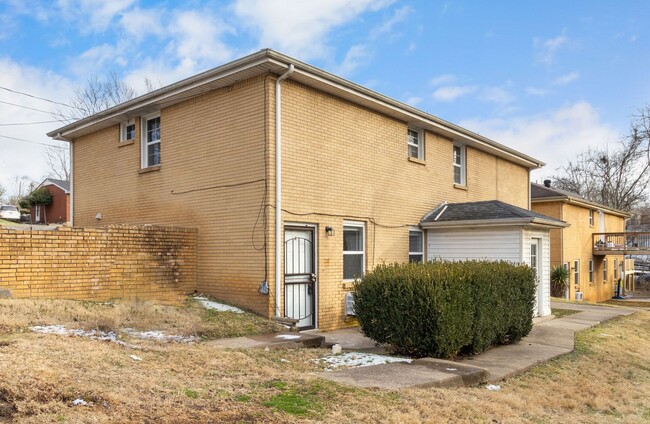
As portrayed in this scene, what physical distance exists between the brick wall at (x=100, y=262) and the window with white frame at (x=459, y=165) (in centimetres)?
928

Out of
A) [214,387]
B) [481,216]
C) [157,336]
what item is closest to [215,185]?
[157,336]

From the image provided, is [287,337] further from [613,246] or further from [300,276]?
[613,246]

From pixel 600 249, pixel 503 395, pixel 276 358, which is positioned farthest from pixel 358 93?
pixel 600 249

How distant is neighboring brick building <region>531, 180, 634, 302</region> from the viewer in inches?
1013

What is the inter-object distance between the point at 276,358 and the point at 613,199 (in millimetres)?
44077

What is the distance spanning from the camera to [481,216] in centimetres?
1388

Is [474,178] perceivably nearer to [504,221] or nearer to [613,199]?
[504,221]

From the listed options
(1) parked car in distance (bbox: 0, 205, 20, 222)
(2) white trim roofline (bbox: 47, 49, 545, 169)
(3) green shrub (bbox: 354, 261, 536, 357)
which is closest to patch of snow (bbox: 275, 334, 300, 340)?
(3) green shrub (bbox: 354, 261, 536, 357)

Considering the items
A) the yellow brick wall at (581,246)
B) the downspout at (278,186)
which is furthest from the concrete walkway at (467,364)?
the yellow brick wall at (581,246)

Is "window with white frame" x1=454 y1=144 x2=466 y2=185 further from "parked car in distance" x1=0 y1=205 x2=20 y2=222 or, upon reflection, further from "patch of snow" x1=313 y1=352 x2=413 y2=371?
"parked car in distance" x1=0 y1=205 x2=20 y2=222

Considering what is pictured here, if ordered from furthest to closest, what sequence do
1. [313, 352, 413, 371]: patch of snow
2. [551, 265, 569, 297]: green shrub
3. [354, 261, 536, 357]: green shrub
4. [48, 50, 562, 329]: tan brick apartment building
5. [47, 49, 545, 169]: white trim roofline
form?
[551, 265, 569, 297]: green shrub
[48, 50, 562, 329]: tan brick apartment building
[47, 49, 545, 169]: white trim roofline
[354, 261, 536, 357]: green shrub
[313, 352, 413, 371]: patch of snow

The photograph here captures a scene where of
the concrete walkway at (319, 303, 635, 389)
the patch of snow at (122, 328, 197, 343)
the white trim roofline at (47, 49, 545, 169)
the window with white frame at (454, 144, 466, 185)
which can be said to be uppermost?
the white trim roofline at (47, 49, 545, 169)

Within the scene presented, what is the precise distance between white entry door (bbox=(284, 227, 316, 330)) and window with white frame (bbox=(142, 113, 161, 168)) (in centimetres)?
463

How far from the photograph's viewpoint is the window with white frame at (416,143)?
48.8 ft
